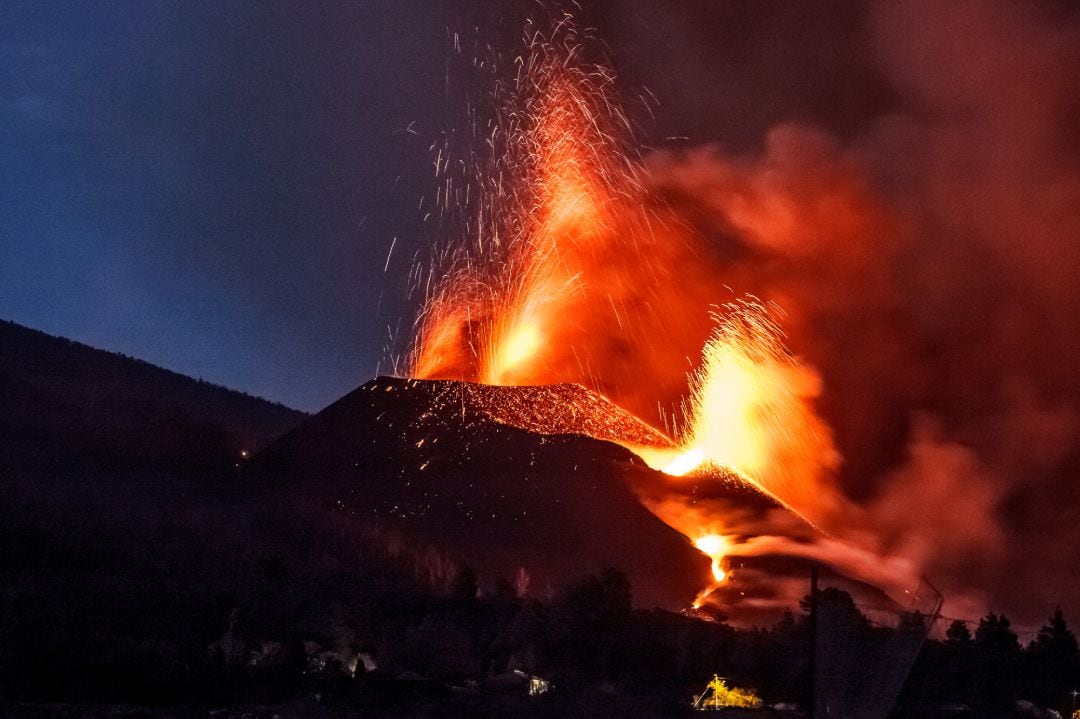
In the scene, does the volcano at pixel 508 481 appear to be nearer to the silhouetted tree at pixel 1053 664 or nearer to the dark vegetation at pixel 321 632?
the dark vegetation at pixel 321 632

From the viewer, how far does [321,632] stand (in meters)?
28.5

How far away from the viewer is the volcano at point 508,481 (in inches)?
1853

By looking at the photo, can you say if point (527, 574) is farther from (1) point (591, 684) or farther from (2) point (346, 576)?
(1) point (591, 684)

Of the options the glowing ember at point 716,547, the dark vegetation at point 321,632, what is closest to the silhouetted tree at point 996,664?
the dark vegetation at point 321,632

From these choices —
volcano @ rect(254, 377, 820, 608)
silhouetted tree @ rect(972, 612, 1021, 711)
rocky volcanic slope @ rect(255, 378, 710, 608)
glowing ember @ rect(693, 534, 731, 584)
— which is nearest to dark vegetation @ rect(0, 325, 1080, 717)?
silhouetted tree @ rect(972, 612, 1021, 711)

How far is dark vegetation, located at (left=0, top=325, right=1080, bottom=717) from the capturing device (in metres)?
22.9

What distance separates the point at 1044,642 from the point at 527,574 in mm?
18940

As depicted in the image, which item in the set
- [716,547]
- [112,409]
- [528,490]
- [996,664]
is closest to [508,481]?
[528,490]

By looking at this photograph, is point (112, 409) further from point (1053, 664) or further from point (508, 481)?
point (1053, 664)

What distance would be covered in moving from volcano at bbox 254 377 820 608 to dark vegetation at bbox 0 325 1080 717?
7.43ft

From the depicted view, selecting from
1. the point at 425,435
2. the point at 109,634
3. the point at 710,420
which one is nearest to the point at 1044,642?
the point at 710,420

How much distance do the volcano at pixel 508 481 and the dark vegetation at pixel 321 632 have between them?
2.26 meters

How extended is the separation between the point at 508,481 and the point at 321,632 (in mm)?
25078

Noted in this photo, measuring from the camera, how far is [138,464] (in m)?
58.6
